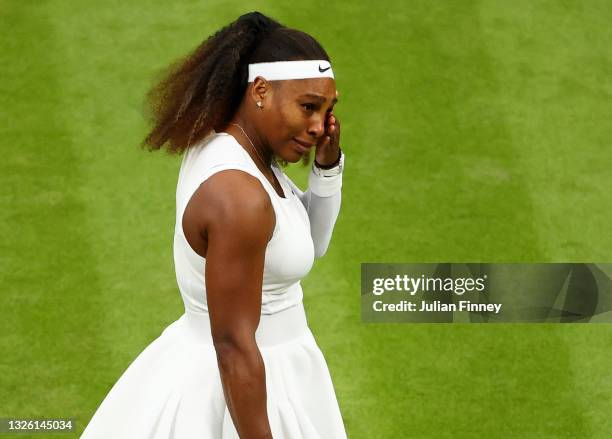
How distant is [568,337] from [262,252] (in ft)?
13.1

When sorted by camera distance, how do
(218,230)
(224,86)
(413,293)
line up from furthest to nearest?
1. (413,293)
2. (224,86)
3. (218,230)

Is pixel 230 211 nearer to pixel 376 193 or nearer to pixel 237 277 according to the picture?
pixel 237 277

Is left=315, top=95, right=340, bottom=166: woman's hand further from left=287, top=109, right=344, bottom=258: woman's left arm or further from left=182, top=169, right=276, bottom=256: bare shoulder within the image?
left=182, top=169, right=276, bottom=256: bare shoulder

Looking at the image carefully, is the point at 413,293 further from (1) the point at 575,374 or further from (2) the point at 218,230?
(2) the point at 218,230

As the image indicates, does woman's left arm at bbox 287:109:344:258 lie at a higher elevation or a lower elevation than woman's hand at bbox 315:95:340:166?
lower

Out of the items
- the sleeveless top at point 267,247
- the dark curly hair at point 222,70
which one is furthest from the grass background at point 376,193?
the dark curly hair at point 222,70

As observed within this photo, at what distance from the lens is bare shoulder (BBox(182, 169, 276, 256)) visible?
3160 millimetres

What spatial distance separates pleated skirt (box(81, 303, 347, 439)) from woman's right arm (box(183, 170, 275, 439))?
0.24m

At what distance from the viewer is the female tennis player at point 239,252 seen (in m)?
3.20

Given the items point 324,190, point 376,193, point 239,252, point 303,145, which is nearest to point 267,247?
point 239,252

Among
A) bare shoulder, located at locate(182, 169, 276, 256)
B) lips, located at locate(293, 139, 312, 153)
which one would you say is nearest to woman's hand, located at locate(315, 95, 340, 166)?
lips, located at locate(293, 139, 312, 153)

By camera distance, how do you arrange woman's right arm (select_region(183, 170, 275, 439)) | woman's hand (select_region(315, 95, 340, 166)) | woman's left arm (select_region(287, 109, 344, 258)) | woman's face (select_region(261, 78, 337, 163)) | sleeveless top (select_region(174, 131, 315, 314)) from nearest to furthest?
woman's right arm (select_region(183, 170, 275, 439)) < sleeveless top (select_region(174, 131, 315, 314)) < woman's face (select_region(261, 78, 337, 163)) < woman's hand (select_region(315, 95, 340, 166)) < woman's left arm (select_region(287, 109, 344, 258))

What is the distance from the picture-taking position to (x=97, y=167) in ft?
25.6

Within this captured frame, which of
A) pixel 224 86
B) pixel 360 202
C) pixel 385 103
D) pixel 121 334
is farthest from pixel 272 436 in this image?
pixel 385 103
